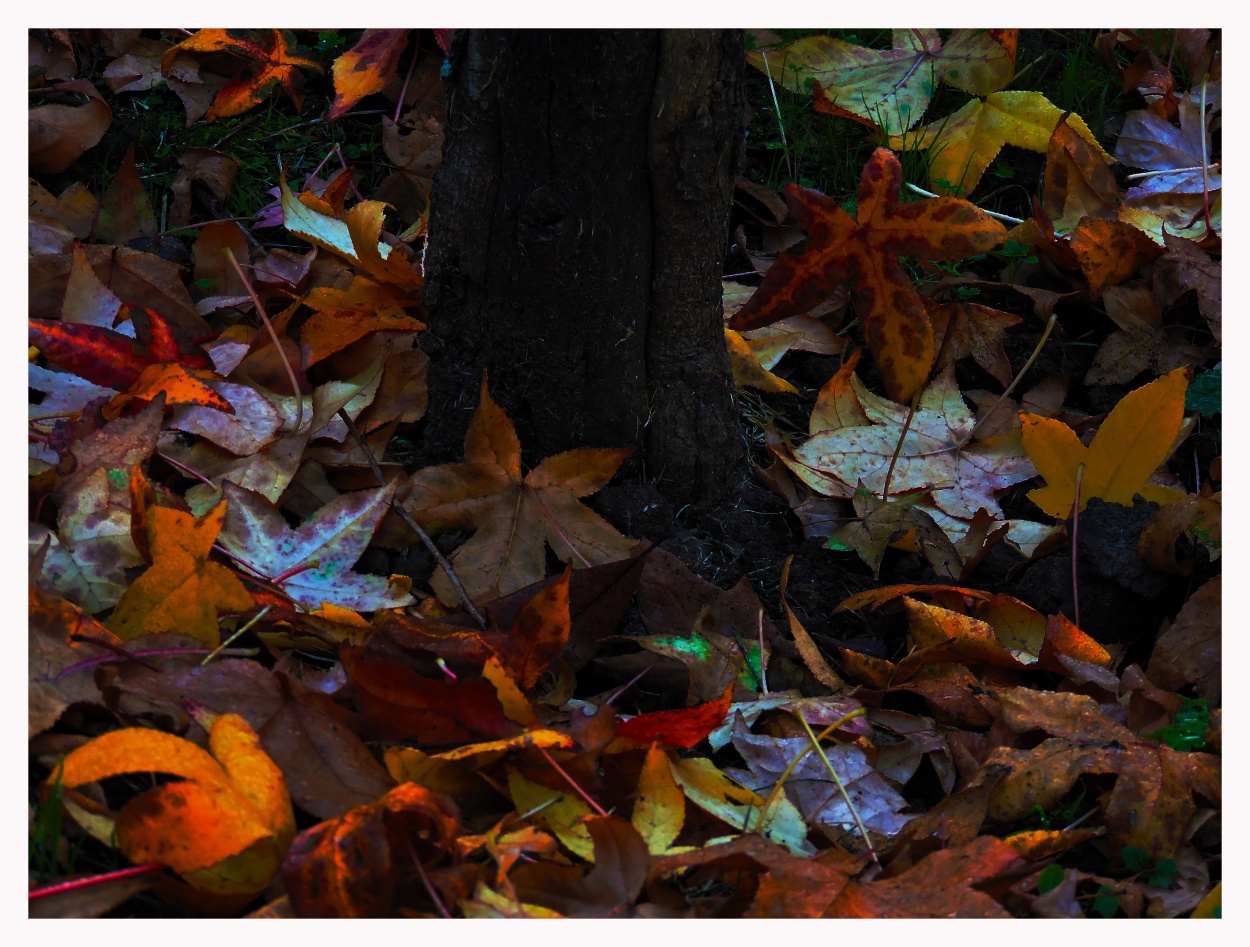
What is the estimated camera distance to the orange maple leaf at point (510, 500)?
4.68ft

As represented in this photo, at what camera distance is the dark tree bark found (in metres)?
1.30

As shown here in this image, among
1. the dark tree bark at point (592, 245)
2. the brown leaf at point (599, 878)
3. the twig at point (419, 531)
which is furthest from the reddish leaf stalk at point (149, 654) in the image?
the dark tree bark at point (592, 245)

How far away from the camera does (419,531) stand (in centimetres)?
139

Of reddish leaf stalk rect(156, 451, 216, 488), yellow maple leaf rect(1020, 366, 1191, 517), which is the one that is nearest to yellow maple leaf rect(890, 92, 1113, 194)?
yellow maple leaf rect(1020, 366, 1191, 517)

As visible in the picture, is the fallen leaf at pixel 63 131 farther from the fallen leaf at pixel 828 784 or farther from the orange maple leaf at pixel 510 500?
the fallen leaf at pixel 828 784

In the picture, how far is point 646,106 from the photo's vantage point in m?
1.32

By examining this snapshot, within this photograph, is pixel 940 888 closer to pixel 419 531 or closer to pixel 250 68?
pixel 419 531

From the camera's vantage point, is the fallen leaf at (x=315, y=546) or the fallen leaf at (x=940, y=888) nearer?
the fallen leaf at (x=940, y=888)

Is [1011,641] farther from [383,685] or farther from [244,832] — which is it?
[244,832]

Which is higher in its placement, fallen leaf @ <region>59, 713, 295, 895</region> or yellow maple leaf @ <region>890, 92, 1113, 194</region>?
yellow maple leaf @ <region>890, 92, 1113, 194</region>

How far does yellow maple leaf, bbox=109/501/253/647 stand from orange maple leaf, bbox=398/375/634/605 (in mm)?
321

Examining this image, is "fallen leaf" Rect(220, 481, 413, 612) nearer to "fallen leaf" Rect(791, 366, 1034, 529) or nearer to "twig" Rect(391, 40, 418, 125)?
"fallen leaf" Rect(791, 366, 1034, 529)

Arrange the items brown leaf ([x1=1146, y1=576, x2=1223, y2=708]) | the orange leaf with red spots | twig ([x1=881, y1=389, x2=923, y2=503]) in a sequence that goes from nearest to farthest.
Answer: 1. brown leaf ([x1=1146, y1=576, x2=1223, y2=708])
2. the orange leaf with red spots
3. twig ([x1=881, y1=389, x2=923, y2=503])

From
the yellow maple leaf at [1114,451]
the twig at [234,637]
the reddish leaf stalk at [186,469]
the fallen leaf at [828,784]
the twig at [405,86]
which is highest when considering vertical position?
the twig at [405,86]
